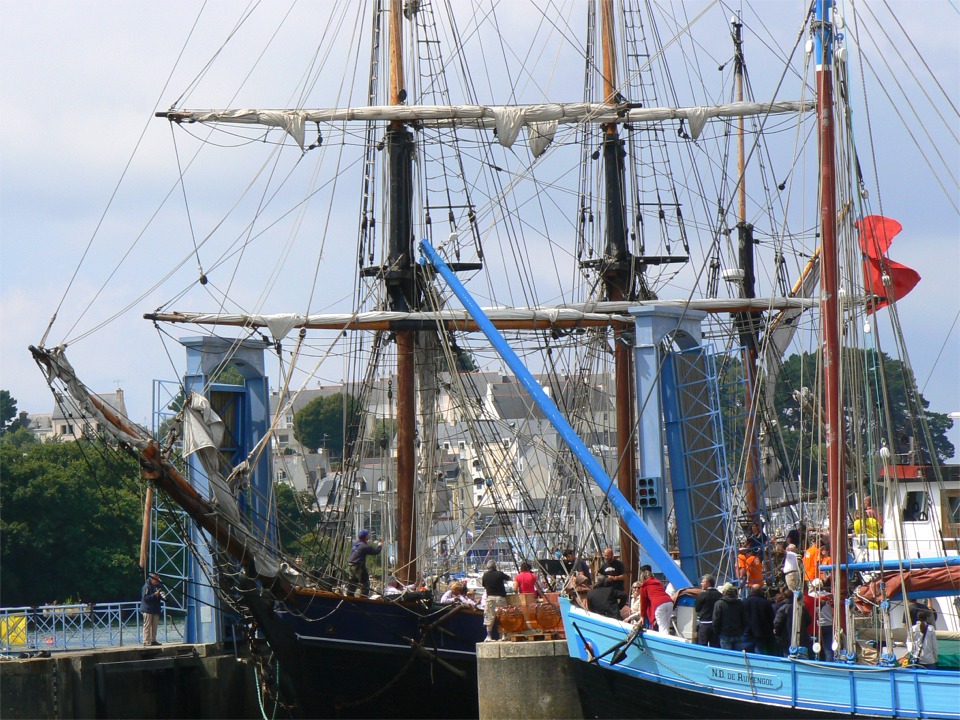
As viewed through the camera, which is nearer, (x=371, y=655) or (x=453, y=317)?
(x=371, y=655)

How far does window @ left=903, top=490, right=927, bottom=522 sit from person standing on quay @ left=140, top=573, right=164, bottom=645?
14.6 metres

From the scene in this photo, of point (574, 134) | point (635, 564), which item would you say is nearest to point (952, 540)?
point (635, 564)

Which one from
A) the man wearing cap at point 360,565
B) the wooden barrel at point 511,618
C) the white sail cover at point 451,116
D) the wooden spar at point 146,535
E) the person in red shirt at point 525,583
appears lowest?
the wooden barrel at point 511,618

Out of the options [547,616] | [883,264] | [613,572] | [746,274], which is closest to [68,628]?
[547,616]

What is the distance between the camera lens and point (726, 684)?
A: 20.5m

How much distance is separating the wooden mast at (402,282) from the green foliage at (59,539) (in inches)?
736

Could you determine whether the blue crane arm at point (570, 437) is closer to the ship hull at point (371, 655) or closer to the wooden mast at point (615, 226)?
the ship hull at point (371, 655)

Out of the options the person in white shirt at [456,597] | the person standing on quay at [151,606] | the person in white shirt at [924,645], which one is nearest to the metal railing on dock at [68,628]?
the person standing on quay at [151,606]

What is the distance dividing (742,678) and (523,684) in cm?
379

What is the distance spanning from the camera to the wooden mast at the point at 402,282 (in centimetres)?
3108

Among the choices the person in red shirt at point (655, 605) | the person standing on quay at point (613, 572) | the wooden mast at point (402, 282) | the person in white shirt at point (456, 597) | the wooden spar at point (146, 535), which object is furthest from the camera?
the wooden mast at point (402, 282)

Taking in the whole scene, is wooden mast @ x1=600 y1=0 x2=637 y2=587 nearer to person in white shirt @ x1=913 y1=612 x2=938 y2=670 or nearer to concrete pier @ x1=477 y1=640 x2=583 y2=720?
concrete pier @ x1=477 y1=640 x2=583 y2=720

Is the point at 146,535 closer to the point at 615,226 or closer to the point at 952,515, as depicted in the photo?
the point at 615,226

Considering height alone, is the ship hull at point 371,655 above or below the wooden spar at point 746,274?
below
